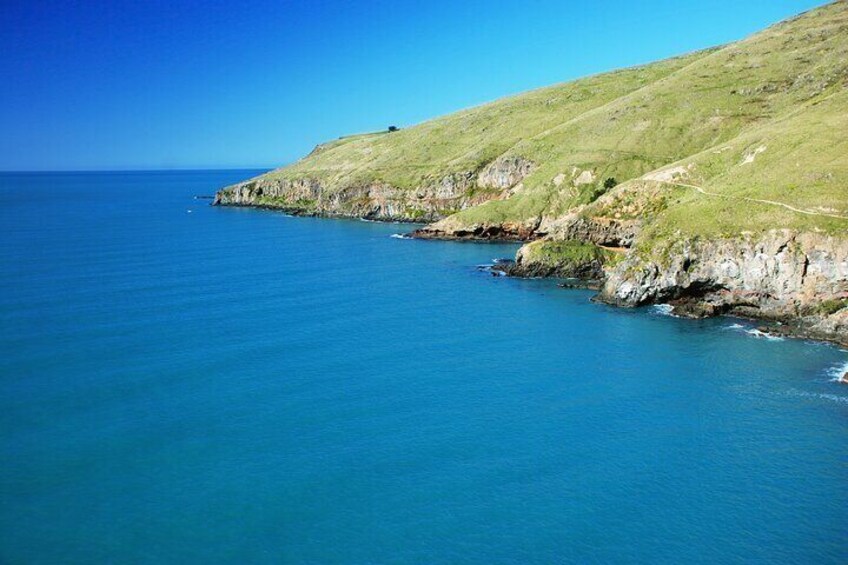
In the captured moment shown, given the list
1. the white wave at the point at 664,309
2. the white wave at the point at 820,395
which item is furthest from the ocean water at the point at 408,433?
A: the white wave at the point at 664,309

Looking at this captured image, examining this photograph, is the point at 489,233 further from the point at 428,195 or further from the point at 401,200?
the point at 401,200

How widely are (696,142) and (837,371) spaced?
262 feet

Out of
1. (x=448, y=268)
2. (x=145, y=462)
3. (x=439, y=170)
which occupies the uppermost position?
(x=439, y=170)

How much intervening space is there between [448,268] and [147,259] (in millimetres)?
54031

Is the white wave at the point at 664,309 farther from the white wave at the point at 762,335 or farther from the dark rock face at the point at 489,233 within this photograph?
the dark rock face at the point at 489,233

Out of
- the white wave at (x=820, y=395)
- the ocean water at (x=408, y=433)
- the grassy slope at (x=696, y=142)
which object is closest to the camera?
the ocean water at (x=408, y=433)

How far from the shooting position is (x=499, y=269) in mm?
104125

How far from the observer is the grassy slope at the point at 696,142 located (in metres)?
78.6

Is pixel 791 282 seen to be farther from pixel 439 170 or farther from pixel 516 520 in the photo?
pixel 439 170

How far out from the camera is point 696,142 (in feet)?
413

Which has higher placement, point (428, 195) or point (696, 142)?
point (696, 142)

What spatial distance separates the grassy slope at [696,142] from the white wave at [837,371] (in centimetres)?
1808

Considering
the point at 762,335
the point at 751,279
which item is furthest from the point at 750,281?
the point at 762,335

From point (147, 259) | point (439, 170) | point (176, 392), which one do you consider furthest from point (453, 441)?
point (439, 170)
